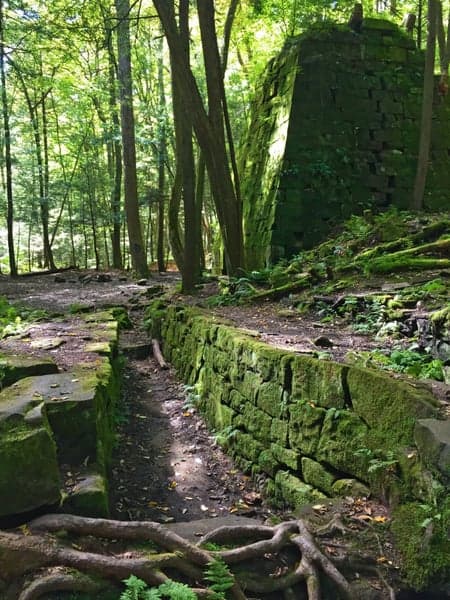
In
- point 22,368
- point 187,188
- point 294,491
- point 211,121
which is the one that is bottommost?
point 294,491

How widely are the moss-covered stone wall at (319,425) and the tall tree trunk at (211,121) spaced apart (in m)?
3.18

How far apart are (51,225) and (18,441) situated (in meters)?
22.9

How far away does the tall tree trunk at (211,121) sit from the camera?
25.4 ft

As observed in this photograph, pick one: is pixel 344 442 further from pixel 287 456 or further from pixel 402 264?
pixel 402 264

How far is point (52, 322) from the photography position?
7188 mm

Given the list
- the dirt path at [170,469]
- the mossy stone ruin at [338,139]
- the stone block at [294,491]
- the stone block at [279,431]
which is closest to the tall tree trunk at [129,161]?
the mossy stone ruin at [338,139]

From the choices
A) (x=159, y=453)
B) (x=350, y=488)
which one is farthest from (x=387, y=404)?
(x=159, y=453)

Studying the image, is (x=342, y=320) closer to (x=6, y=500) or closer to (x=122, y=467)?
(x=122, y=467)

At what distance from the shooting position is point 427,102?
954 centimetres

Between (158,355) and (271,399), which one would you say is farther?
(158,355)

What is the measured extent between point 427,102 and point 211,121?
4.21 metres

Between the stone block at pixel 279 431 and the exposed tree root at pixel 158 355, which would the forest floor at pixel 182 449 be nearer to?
the exposed tree root at pixel 158 355

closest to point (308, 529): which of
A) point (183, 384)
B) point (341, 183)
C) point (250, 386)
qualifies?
point (250, 386)

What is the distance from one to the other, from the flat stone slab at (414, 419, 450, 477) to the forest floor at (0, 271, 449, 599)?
0.47 m
